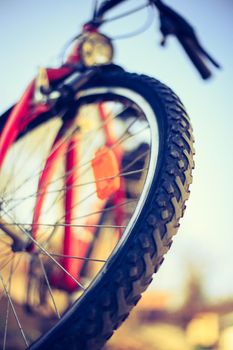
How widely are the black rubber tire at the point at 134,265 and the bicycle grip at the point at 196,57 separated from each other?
1.29 ft

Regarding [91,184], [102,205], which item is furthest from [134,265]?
[102,205]

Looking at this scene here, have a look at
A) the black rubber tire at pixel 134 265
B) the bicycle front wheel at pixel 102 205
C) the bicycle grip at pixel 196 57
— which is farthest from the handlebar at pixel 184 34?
the black rubber tire at pixel 134 265

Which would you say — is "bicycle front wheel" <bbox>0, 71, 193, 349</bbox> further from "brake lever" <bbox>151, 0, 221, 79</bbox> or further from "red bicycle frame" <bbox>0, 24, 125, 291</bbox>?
"brake lever" <bbox>151, 0, 221, 79</bbox>

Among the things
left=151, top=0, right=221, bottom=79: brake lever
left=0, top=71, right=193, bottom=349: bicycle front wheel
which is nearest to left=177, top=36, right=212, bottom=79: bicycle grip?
left=151, top=0, right=221, bottom=79: brake lever

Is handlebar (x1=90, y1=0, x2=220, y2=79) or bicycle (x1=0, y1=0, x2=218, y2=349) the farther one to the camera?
handlebar (x1=90, y1=0, x2=220, y2=79)

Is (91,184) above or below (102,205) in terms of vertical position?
above

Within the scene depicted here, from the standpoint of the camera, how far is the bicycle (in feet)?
1.53

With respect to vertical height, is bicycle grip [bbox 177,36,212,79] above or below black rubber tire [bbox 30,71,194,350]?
above

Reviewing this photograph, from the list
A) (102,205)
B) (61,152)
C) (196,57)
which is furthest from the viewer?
(102,205)

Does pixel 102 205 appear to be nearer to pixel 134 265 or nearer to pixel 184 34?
pixel 184 34

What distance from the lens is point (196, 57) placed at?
2.86ft

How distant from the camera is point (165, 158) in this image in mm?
544

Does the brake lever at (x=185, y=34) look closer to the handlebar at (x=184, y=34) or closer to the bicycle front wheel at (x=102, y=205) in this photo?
the handlebar at (x=184, y=34)

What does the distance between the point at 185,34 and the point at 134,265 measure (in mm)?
709
